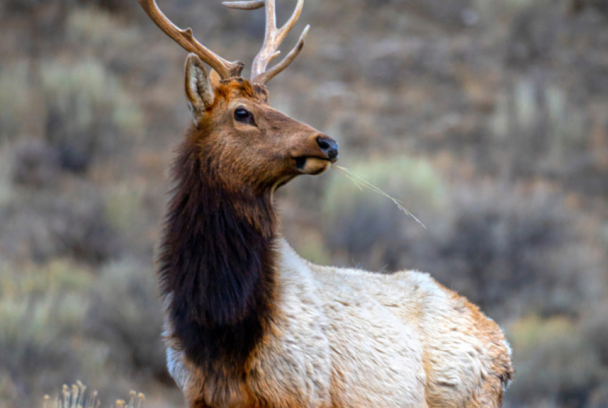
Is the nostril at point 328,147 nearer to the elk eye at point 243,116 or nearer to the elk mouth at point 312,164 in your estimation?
the elk mouth at point 312,164

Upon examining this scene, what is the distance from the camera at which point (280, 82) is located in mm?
18969

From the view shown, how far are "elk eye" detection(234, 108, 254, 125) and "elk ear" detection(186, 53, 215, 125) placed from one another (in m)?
0.19

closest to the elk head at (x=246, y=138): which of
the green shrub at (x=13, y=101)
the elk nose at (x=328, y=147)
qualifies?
the elk nose at (x=328, y=147)

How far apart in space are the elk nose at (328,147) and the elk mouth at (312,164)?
0.11 feet

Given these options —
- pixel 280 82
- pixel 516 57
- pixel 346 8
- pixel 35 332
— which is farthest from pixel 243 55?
pixel 35 332

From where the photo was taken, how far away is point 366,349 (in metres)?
4.66

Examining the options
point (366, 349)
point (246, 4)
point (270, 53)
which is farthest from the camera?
point (246, 4)

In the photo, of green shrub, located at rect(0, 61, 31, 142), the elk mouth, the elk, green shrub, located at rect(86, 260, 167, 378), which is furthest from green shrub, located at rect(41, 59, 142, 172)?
the elk mouth

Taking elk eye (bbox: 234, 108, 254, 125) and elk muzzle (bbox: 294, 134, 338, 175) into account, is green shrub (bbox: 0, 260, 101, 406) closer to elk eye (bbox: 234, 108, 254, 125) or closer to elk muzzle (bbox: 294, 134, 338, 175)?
elk eye (bbox: 234, 108, 254, 125)

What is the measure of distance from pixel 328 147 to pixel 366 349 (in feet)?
4.38

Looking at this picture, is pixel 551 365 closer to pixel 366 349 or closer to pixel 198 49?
pixel 366 349

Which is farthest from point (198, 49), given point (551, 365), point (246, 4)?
point (551, 365)

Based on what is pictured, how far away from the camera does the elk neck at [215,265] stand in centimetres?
420

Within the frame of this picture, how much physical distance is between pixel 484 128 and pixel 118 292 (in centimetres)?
986
